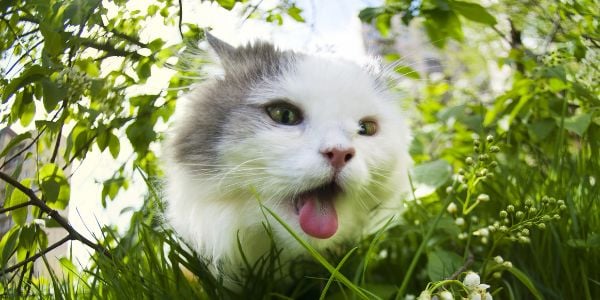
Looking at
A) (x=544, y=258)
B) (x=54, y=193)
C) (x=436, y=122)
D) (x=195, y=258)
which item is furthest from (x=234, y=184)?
(x=436, y=122)

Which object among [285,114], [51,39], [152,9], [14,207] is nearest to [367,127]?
[285,114]

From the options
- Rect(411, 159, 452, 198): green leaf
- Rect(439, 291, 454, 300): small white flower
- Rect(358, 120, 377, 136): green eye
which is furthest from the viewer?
Rect(411, 159, 452, 198): green leaf

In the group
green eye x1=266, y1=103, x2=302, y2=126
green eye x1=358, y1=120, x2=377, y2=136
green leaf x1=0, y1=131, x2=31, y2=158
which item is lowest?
green eye x1=358, y1=120, x2=377, y2=136

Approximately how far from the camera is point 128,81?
1196 millimetres

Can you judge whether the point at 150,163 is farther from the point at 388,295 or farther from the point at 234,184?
the point at 388,295

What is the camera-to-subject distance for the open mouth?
1.07m

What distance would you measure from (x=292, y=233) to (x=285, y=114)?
0.98ft

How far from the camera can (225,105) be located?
118 cm

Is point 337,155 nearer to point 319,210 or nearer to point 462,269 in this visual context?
point 319,210

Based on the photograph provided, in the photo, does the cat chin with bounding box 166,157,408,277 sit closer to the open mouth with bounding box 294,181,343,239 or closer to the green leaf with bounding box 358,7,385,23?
the open mouth with bounding box 294,181,343,239

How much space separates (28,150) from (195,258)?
418mm

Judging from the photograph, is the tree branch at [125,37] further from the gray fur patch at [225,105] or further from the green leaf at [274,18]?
the green leaf at [274,18]

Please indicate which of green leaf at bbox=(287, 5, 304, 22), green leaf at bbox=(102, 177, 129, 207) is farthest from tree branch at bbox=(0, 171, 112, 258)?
green leaf at bbox=(287, 5, 304, 22)

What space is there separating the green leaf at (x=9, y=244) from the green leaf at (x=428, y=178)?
0.98 metres
